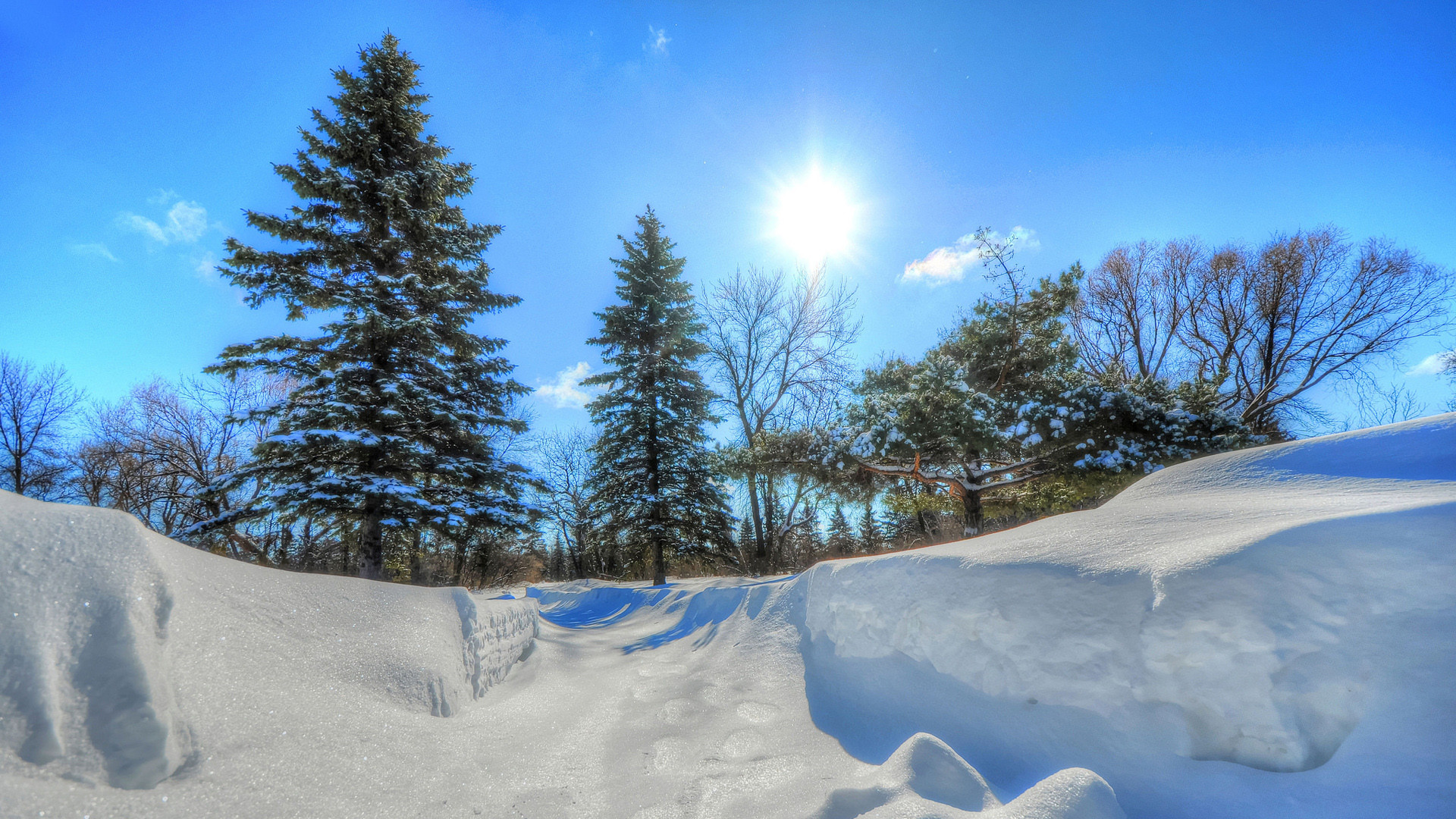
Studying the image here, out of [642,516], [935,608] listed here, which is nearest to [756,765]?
[935,608]

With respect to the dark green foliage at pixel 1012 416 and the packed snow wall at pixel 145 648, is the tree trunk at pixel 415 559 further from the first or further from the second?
the dark green foliage at pixel 1012 416

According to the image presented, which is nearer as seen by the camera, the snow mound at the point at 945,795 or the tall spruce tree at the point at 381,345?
the snow mound at the point at 945,795

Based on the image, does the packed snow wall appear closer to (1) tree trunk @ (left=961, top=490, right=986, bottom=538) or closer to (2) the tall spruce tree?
(2) the tall spruce tree

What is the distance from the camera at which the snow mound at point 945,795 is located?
3.96 ft

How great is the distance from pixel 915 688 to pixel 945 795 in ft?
2.50

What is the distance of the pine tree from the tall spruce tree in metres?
2.51

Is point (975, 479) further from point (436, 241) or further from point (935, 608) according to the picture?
point (436, 241)

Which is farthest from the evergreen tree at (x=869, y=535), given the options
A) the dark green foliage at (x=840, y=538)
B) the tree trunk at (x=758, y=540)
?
the tree trunk at (x=758, y=540)

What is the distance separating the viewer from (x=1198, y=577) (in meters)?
1.39

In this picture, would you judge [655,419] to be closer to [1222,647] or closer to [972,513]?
[972,513]

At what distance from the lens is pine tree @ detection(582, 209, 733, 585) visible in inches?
400

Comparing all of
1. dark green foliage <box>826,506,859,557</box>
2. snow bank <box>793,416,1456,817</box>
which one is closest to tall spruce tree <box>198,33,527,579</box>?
snow bank <box>793,416,1456,817</box>

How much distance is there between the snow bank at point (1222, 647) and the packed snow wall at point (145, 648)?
2099mm

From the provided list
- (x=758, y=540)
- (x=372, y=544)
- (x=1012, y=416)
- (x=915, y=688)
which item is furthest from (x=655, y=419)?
(x=915, y=688)
